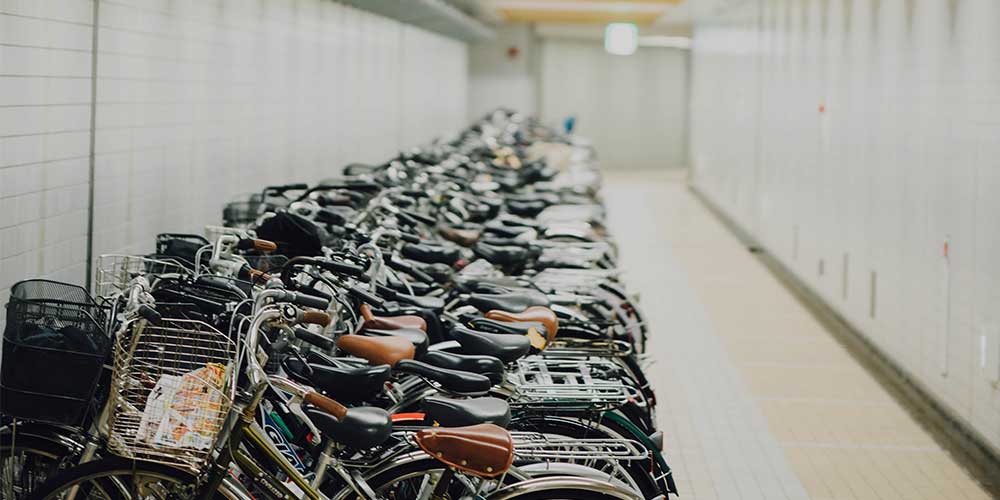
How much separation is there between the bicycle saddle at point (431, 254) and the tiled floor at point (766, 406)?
1.22 m

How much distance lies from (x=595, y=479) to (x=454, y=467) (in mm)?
336

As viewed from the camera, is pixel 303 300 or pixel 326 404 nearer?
pixel 326 404

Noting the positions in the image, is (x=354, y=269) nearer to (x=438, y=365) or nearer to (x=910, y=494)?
(x=438, y=365)

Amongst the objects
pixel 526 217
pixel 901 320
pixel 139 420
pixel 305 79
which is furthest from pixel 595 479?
pixel 305 79

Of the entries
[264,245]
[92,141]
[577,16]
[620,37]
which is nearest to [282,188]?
[92,141]

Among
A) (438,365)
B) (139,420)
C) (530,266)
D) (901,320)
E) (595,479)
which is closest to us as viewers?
(139,420)

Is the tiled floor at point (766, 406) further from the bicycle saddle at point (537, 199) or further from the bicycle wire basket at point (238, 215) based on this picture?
the bicycle wire basket at point (238, 215)

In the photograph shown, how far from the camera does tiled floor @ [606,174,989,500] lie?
16.3ft

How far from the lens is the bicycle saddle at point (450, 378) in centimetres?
304

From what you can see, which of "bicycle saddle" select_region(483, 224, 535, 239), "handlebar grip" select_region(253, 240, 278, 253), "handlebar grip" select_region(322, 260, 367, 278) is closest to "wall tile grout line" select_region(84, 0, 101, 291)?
"handlebar grip" select_region(253, 240, 278, 253)

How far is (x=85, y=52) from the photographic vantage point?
14.8 ft

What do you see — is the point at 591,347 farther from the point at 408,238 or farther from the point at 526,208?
the point at 526,208

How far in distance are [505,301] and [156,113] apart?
6.45 feet

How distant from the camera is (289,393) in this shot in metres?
2.89
